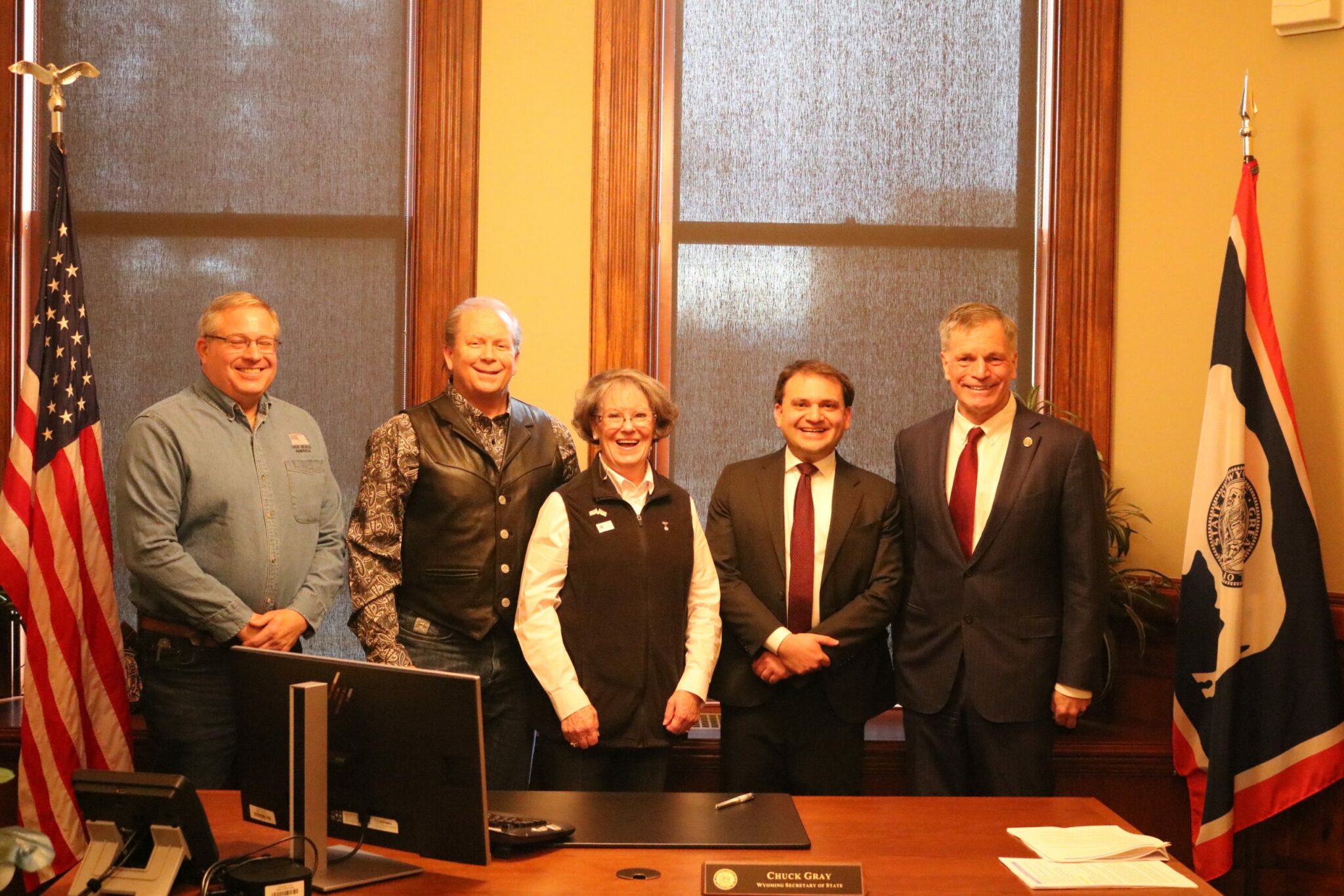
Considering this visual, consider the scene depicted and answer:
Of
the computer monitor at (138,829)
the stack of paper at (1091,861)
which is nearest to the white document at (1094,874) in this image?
the stack of paper at (1091,861)

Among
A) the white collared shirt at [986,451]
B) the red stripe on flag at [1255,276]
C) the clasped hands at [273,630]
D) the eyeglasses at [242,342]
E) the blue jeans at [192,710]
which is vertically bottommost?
the blue jeans at [192,710]

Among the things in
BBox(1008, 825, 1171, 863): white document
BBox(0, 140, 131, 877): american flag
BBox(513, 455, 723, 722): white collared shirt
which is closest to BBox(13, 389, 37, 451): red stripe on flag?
BBox(0, 140, 131, 877): american flag

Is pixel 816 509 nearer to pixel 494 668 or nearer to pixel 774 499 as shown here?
pixel 774 499

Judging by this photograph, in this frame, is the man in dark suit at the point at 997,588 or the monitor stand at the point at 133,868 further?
the man in dark suit at the point at 997,588

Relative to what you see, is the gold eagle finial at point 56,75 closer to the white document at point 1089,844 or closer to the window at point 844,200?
the window at point 844,200

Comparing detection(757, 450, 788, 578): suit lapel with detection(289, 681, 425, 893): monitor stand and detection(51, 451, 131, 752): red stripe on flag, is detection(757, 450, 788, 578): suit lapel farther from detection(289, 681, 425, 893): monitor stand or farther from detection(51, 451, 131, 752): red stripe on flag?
detection(51, 451, 131, 752): red stripe on flag

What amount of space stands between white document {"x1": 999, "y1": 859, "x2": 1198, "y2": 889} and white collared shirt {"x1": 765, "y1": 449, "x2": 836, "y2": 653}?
1.16m

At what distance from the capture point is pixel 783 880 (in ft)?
5.72

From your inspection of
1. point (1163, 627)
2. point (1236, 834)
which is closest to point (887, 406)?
point (1163, 627)

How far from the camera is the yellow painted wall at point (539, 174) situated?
12.8 feet

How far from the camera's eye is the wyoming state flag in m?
3.33

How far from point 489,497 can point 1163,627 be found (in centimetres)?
221

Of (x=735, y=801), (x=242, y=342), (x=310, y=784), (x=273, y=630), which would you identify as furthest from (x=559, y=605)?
(x=310, y=784)

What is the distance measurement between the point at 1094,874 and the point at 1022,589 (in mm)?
1154
